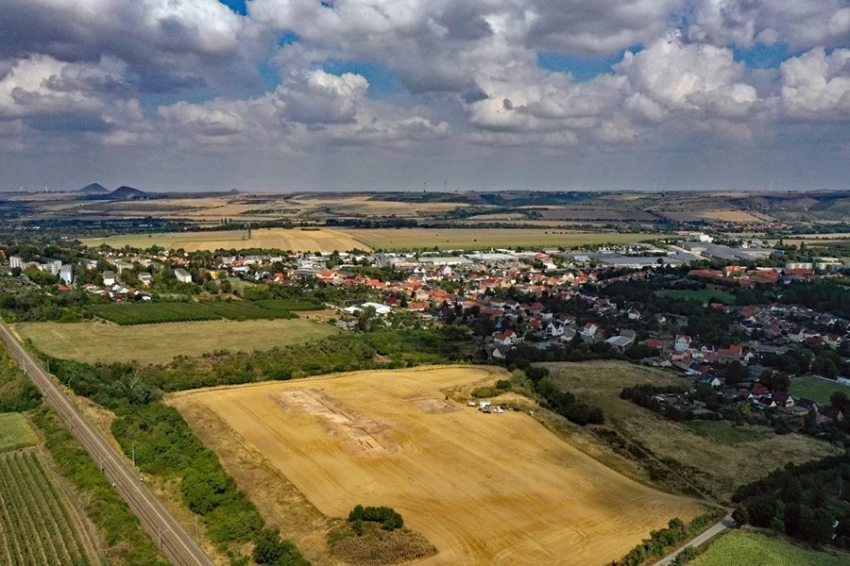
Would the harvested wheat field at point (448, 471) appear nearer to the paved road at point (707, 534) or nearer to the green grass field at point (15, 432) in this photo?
the paved road at point (707, 534)

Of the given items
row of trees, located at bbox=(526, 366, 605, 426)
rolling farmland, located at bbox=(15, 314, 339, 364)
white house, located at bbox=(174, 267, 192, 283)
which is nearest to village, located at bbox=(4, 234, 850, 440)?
white house, located at bbox=(174, 267, 192, 283)

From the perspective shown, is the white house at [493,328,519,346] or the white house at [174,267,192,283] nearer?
the white house at [493,328,519,346]

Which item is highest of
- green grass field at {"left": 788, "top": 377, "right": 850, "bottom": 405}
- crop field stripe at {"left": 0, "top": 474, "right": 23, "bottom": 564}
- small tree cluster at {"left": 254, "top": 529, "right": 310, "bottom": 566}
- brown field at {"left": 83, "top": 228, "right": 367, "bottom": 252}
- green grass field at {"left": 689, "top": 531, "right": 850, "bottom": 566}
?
brown field at {"left": 83, "top": 228, "right": 367, "bottom": 252}

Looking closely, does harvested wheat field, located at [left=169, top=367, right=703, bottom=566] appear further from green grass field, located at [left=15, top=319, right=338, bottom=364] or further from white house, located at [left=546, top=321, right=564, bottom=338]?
white house, located at [left=546, top=321, right=564, bottom=338]

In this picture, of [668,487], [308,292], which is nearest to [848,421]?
[668,487]

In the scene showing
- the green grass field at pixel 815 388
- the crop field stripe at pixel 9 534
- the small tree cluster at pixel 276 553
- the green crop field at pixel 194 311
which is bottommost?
the green grass field at pixel 815 388

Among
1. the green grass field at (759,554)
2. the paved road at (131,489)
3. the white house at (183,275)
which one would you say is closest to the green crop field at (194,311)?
the white house at (183,275)

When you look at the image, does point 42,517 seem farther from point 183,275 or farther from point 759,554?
point 183,275
